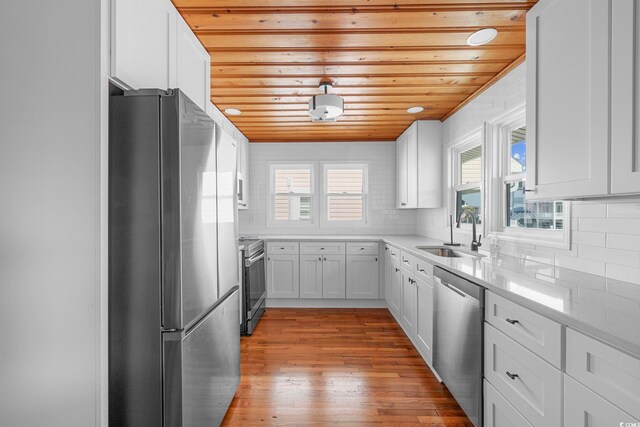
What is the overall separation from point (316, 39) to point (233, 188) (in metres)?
1.09

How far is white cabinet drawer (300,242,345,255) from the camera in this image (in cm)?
419

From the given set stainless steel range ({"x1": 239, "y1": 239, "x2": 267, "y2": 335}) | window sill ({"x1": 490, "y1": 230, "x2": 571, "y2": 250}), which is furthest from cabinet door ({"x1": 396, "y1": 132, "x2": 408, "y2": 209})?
stainless steel range ({"x1": 239, "y1": 239, "x2": 267, "y2": 335})

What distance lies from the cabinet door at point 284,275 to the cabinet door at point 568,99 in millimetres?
2993

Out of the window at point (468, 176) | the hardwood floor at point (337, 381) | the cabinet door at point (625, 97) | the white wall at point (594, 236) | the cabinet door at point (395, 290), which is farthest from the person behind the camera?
the cabinet door at point (395, 290)

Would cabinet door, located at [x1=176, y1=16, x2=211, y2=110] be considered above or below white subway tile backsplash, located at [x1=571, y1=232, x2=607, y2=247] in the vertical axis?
above

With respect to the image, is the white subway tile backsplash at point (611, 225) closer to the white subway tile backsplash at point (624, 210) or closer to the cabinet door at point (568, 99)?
the white subway tile backsplash at point (624, 210)

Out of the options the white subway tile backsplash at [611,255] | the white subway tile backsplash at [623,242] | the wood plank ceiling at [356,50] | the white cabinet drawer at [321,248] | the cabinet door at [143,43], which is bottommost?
the white cabinet drawer at [321,248]

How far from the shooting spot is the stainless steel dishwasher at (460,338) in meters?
1.67

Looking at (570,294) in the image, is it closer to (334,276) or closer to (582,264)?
(582,264)

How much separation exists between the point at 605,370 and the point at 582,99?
107 centimetres

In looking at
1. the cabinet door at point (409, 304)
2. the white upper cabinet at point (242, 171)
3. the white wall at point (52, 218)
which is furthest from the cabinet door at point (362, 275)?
the white wall at point (52, 218)

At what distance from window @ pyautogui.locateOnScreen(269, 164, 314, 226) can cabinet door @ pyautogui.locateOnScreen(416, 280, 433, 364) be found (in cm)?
244

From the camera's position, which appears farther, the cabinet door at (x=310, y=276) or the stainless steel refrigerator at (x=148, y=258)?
the cabinet door at (x=310, y=276)

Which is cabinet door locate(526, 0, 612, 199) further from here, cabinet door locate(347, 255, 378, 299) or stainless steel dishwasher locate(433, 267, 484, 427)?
cabinet door locate(347, 255, 378, 299)
